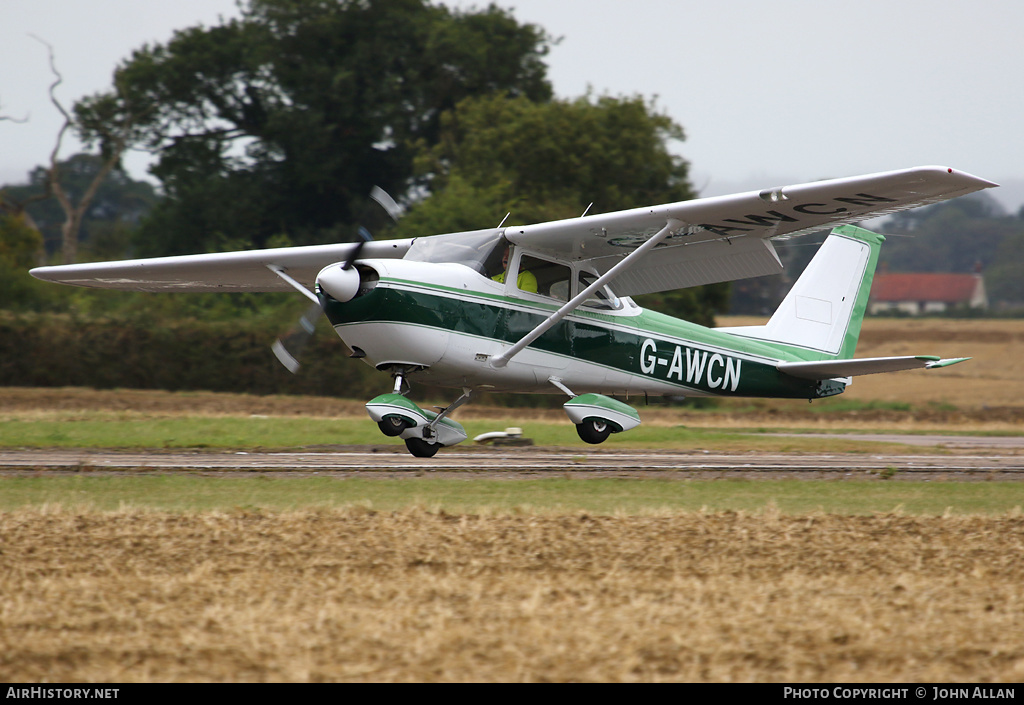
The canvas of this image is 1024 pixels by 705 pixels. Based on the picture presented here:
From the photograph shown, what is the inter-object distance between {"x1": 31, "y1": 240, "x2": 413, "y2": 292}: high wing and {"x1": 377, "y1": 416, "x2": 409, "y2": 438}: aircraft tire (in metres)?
2.76

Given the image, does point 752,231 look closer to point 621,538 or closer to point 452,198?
point 621,538

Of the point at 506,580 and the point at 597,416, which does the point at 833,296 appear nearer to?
the point at 597,416

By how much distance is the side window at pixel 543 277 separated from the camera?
505 inches

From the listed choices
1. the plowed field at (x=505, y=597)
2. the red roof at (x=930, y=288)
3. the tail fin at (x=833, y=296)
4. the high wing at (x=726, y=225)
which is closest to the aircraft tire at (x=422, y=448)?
the high wing at (x=726, y=225)

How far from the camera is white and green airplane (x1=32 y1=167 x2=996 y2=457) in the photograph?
11445 mm

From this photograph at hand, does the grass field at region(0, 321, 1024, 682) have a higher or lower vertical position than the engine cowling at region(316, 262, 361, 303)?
lower

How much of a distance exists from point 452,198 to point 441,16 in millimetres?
23483

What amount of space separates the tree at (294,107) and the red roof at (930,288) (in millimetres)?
74622

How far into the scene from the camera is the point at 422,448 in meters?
13.3

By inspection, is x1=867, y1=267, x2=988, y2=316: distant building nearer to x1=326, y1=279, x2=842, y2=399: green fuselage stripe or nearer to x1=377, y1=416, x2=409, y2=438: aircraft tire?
x1=326, y1=279, x2=842, y2=399: green fuselage stripe

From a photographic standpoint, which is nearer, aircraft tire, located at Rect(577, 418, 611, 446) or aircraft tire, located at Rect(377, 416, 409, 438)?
aircraft tire, located at Rect(377, 416, 409, 438)

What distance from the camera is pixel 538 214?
33156mm

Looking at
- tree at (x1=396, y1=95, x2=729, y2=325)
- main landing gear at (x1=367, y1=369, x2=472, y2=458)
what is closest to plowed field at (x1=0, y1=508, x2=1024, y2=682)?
main landing gear at (x1=367, y1=369, x2=472, y2=458)

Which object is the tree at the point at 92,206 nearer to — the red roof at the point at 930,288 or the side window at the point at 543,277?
the side window at the point at 543,277
